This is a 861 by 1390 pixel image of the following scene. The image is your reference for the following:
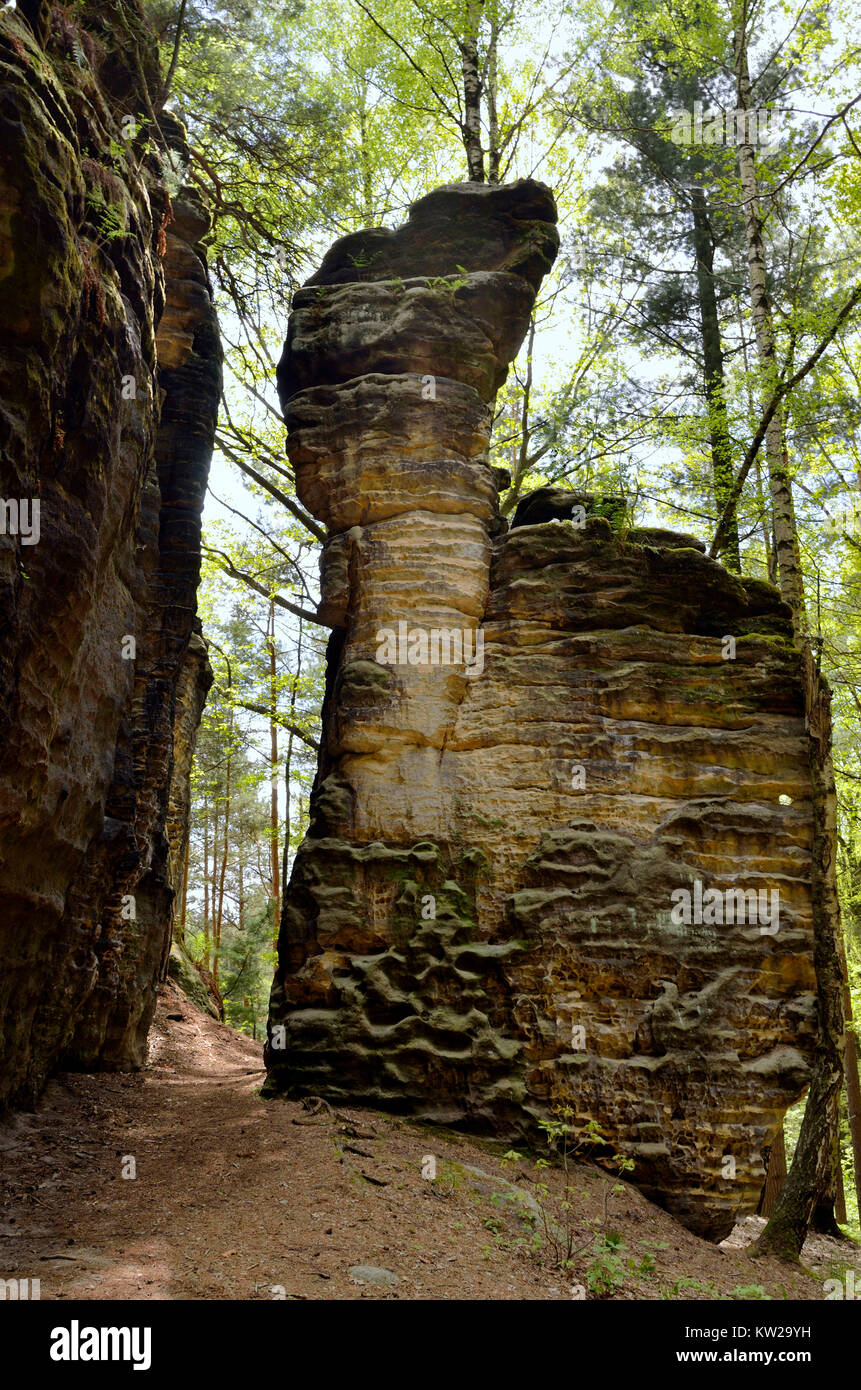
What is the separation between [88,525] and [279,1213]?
208 inches

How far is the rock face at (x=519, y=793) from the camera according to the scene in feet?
27.0

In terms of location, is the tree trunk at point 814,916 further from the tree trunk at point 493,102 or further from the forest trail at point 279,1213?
the tree trunk at point 493,102

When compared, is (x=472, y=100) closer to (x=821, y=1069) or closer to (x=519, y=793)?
(x=519, y=793)

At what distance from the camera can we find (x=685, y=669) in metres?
9.60

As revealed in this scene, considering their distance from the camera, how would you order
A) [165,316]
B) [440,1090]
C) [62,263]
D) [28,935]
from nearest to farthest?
[62,263], [28,935], [440,1090], [165,316]

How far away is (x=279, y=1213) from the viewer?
5855 millimetres

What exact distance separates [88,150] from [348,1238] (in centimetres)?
897

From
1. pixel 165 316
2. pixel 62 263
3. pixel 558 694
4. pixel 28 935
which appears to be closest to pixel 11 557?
pixel 62 263

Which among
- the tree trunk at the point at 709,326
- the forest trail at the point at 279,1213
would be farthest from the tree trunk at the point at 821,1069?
the tree trunk at the point at 709,326

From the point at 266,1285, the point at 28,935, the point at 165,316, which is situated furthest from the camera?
the point at 165,316

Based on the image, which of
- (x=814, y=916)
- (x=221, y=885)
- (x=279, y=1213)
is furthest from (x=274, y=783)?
(x=279, y=1213)

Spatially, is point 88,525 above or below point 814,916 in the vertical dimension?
above
